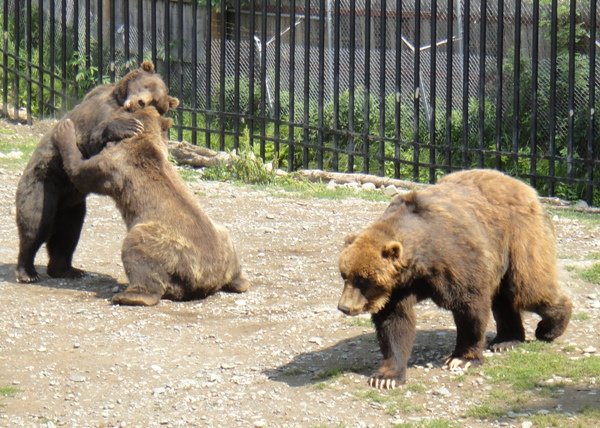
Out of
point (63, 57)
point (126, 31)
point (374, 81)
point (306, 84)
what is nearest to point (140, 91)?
point (306, 84)

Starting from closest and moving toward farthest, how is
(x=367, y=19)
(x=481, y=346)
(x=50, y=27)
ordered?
1. (x=481, y=346)
2. (x=367, y=19)
3. (x=50, y=27)

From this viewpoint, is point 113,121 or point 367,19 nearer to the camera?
point 113,121

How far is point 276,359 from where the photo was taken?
780 cm

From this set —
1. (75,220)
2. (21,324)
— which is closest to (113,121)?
(75,220)

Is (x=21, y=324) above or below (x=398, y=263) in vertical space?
below

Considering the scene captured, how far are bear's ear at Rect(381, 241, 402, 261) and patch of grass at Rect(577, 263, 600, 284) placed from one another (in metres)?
3.07

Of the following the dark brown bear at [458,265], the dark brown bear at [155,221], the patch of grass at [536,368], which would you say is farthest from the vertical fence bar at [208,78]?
the patch of grass at [536,368]

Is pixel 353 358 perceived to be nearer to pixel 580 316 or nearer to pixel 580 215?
pixel 580 316

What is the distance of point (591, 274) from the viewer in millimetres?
9609

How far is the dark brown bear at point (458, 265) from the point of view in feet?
22.9

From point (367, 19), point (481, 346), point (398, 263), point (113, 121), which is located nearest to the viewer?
point (398, 263)

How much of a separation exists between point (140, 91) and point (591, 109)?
533 centimetres

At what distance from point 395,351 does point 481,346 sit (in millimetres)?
627

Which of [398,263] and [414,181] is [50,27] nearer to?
[414,181]
